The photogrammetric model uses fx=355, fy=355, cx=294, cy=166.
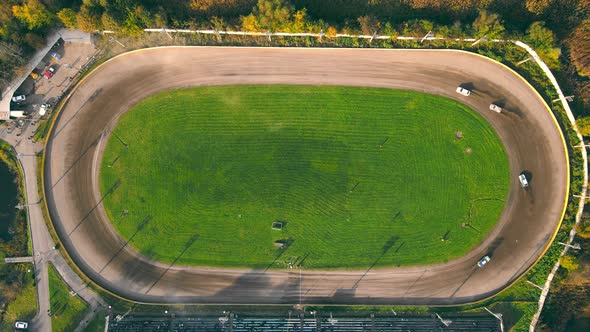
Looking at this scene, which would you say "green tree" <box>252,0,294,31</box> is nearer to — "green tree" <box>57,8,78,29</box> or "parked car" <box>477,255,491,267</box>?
"green tree" <box>57,8,78,29</box>

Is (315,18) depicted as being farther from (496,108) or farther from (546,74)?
(546,74)

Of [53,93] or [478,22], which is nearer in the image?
[478,22]

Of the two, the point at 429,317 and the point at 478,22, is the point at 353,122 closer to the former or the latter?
the point at 478,22

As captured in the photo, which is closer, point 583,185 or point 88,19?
point 88,19

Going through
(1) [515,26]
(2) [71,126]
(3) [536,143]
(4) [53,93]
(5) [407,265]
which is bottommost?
(5) [407,265]

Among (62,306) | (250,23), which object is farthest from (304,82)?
(62,306)

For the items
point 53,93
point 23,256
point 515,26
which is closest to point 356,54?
point 515,26
